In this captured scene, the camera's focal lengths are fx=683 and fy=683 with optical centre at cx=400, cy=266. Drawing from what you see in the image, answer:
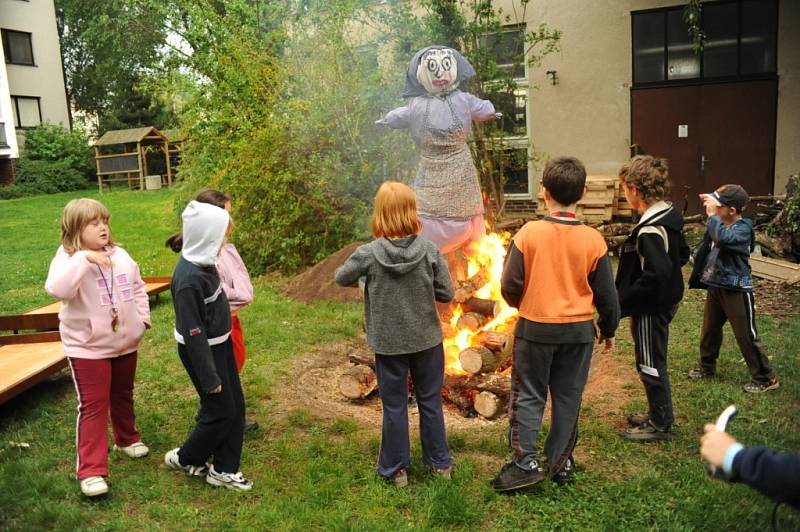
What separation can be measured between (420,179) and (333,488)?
8.49 feet

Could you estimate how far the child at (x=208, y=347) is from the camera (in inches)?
143

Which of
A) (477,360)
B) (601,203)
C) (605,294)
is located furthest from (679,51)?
(605,294)

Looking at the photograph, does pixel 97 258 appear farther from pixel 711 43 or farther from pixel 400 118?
pixel 711 43

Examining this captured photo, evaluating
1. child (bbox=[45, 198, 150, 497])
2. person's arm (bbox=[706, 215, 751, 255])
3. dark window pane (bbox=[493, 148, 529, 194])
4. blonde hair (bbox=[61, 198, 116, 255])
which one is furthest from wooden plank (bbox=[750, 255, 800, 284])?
blonde hair (bbox=[61, 198, 116, 255])

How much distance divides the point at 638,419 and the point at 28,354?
4.87 metres

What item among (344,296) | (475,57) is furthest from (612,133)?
(344,296)

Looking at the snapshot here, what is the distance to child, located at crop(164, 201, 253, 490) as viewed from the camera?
3621mm

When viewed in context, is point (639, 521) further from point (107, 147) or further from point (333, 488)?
point (107, 147)

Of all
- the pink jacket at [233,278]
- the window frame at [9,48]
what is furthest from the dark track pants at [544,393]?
the window frame at [9,48]

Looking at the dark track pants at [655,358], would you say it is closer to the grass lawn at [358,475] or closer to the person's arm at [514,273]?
the grass lawn at [358,475]

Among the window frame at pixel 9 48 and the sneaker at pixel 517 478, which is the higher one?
the window frame at pixel 9 48

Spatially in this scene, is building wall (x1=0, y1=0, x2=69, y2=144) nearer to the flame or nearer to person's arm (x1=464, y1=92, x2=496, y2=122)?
the flame

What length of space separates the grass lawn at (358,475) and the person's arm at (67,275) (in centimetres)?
118

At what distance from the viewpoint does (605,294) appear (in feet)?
12.1
